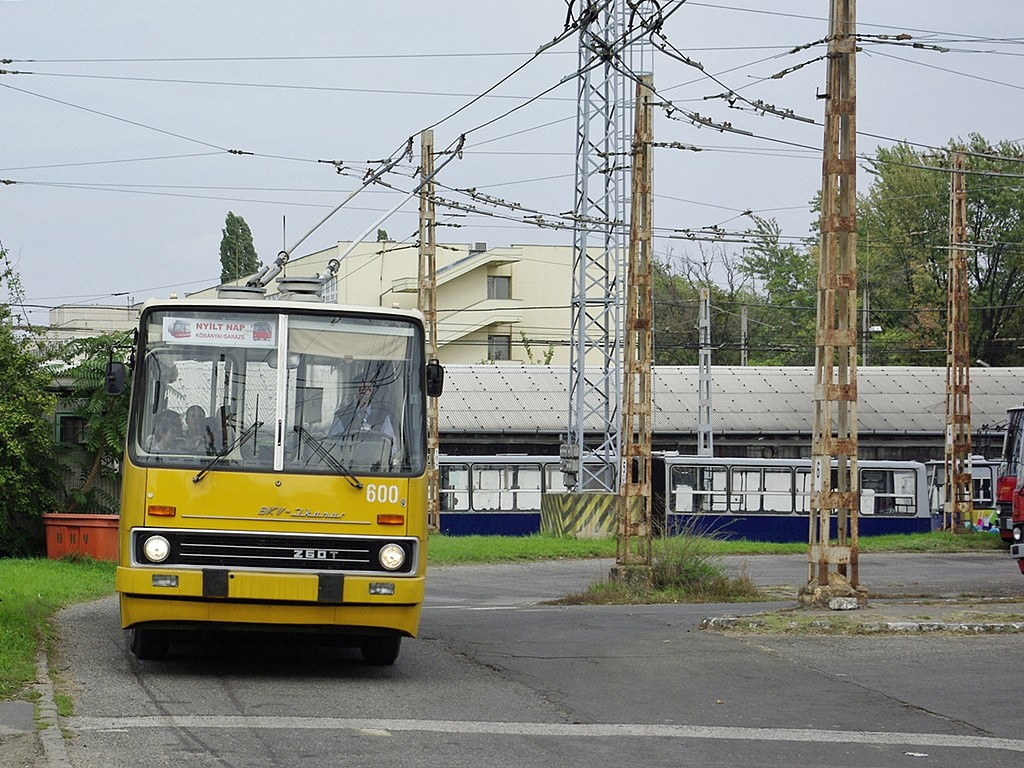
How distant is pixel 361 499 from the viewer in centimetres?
1104

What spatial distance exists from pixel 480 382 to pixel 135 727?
41.2 meters

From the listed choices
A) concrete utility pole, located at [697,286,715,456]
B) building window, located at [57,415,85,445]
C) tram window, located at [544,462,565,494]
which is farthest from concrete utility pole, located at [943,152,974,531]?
building window, located at [57,415,85,445]

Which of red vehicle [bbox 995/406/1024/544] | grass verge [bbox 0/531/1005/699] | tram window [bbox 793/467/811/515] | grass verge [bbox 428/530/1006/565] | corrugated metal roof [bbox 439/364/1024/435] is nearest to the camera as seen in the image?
grass verge [bbox 0/531/1005/699]

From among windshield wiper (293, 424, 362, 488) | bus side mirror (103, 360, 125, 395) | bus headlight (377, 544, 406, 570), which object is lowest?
bus headlight (377, 544, 406, 570)

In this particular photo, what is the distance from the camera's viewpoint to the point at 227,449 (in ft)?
36.3

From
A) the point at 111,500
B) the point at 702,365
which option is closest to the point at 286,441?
the point at 111,500

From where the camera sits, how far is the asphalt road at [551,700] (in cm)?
859

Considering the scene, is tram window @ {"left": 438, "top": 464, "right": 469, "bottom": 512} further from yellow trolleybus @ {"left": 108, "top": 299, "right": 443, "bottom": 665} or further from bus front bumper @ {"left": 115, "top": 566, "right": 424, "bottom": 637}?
bus front bumper @ {"left": 115, "top": 566, "right": 424, "bottom": 637}

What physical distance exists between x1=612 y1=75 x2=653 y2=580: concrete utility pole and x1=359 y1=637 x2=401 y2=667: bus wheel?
8915 mm

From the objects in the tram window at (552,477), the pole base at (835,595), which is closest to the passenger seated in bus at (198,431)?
the pole base at (835,595)

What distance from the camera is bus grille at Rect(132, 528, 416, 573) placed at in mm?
10766

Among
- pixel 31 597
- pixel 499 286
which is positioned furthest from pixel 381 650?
pixel 499 286

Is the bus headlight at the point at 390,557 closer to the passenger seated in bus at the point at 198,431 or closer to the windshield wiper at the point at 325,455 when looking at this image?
the windshield wiper at the point at 325,455

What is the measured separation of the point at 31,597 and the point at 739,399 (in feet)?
123
